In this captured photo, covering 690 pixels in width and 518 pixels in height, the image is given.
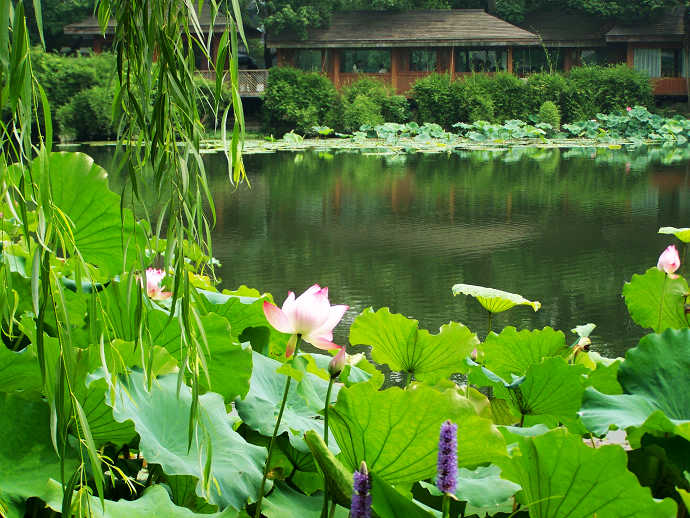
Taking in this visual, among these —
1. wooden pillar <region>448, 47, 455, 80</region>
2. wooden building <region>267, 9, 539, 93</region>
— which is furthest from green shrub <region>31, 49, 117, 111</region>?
wooden pillar <region>448, 47, 455, 80</region>

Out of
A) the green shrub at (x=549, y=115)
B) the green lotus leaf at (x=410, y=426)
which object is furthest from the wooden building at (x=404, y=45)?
the green lotus leaf at (x=410, y=426)

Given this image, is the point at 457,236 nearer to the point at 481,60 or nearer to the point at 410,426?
→ the point at 410,426

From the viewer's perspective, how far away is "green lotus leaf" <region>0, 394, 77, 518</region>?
1071mm

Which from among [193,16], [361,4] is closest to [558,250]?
[193,16]

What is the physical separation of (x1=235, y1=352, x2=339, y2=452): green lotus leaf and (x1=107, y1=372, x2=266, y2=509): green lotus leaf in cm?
7

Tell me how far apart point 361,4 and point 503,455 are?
99.2 ft

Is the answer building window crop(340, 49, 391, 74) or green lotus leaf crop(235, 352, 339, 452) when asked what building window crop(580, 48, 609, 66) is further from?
green lotus leaf crop(235, 352, 339, 452)

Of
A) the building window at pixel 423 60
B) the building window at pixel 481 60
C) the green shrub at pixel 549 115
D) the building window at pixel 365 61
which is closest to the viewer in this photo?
the green shrub at pixel 549 115

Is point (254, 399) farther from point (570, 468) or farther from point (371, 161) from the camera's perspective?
point (371, 161)

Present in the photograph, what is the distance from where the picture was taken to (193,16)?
32.4 inches

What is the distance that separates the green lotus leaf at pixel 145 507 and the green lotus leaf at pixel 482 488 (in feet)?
0.98

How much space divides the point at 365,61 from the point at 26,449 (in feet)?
93.7

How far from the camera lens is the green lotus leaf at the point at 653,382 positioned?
4.36 ft

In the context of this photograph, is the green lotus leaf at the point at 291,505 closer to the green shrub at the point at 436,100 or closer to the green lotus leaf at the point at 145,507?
the green lotus leaf at the point at 145,507
